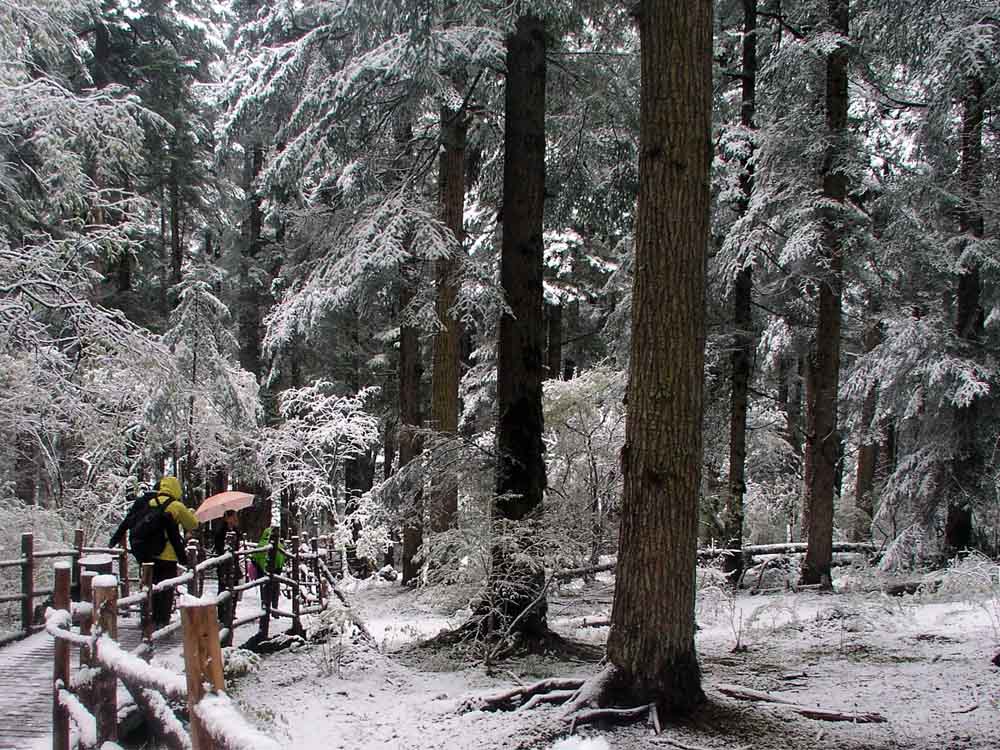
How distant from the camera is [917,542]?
12.7 m

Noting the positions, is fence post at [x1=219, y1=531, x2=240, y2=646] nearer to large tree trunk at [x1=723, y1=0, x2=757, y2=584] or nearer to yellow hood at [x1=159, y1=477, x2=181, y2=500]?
yellow hood at [x1=159, y1=477, x2=181, y2=500]

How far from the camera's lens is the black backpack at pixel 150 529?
8930 millimetres

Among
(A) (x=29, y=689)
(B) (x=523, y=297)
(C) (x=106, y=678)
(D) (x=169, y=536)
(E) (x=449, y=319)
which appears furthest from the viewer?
(E) (x=449, y=319)

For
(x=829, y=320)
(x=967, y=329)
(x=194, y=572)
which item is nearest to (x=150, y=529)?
(x=194, y=572)

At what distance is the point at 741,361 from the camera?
1410 cm

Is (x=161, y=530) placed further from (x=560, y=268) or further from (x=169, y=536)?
(x=560, y=268)

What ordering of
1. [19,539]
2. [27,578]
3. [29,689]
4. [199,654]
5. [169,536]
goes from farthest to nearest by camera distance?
1. [19,539]
2. [27,578]
3. [169,536]
4. [29,689]
5. [199,654]

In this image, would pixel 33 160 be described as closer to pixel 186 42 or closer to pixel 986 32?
pixel 186 42

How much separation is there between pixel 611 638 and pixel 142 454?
1504 centimetres

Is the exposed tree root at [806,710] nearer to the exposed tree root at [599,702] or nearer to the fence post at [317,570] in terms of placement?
the exposed tree root at [599,702]

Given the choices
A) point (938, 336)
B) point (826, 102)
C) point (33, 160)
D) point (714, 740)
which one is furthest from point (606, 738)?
point (33, 160)

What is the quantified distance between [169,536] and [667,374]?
21.2ft

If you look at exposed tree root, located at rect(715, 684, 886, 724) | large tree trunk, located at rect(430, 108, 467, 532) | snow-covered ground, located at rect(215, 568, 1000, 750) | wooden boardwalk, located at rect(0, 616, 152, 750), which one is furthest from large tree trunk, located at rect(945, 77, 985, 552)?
wooden boardwalk, located at rect(0, 616, 152, 750)

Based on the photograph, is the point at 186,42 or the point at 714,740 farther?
the point at 186,42
